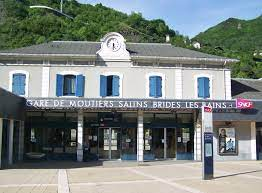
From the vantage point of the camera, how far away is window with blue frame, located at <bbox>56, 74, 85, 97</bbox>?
24969 mm

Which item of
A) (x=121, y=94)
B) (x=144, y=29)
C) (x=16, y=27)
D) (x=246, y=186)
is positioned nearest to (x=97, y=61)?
(x=121, y=94)

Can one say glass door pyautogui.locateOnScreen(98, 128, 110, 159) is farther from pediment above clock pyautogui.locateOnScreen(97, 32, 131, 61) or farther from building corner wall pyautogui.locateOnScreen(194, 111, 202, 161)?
building corner wall pyautogui.locateOnScreen(194, 111, 202, 161)

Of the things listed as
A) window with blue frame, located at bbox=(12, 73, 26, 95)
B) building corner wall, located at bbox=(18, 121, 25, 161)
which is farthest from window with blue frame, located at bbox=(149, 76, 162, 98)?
building corner wall, located at bbox=(18, 121, 25, 161)

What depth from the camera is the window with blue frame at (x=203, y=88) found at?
25.8 m

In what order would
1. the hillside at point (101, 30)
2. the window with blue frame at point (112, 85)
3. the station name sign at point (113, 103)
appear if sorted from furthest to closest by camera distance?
1. the hillside at point (101, 30)
2. the window with blue frame at point (112, 85)
3. the station name sign at point (113, 103)

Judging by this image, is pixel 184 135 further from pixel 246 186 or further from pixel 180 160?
pixel 246 186

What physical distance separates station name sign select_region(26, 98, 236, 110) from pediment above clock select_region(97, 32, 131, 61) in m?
3.31

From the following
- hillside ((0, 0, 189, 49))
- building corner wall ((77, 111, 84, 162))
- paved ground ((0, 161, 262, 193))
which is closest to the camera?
paved ground ((0, 161, 262, 193))

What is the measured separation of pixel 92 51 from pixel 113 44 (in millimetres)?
1420

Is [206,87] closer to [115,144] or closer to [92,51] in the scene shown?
[115,144]

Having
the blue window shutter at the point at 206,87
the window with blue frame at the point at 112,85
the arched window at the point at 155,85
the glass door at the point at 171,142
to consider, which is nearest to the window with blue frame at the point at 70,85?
the window with blue frame at the point at 112,85

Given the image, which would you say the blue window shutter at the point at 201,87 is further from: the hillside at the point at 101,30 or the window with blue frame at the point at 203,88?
the hillside at the point at 101,30

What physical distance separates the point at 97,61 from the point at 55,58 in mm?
2492

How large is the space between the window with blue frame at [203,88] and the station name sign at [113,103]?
1.77m
